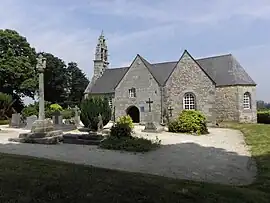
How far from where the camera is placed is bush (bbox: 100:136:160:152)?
10.7m

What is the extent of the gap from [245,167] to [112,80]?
2800cm

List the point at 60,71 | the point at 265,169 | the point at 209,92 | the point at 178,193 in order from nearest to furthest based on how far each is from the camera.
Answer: the point at 178,193 → the point at 265,169 → the point at 209,92 → the point at 60,71

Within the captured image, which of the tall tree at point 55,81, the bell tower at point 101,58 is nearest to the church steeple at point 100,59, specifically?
the bell tower at point 101,58

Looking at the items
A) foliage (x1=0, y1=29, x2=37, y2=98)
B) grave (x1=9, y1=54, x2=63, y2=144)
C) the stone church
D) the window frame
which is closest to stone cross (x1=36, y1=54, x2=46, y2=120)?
grave (x1=9, y1=54, x2=63, y2=144)

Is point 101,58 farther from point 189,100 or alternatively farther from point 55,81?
point 189,100

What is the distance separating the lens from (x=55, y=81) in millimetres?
46062

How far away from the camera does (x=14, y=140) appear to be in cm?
1268

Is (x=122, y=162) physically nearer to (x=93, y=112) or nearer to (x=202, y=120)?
(x=93, y=112)

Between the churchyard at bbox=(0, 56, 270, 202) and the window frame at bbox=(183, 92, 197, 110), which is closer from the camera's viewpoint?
the churchyard at bbox=(0, 56, 270, 202)

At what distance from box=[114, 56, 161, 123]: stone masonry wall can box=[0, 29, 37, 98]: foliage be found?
12.9 m

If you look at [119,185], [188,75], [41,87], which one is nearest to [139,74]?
[188,75]

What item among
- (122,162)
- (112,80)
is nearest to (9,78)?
(112,80)

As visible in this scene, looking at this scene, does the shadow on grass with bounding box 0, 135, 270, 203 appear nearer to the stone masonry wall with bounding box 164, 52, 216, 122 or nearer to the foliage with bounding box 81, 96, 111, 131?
the foliage with bounding box 81, 96, 111, 131

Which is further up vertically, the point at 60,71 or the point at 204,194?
the point at 60,71
